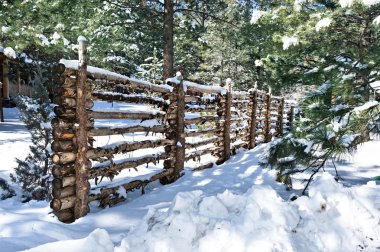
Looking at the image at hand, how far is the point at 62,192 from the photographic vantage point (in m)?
4.26

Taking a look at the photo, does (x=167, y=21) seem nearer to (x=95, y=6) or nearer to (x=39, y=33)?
(x=95, y=6)

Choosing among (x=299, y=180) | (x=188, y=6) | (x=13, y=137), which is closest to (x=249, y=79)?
(x=188, y=6)

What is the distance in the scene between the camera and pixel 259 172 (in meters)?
7.53

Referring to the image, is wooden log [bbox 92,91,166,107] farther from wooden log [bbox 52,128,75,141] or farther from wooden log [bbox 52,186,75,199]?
wooden log [bbox 52,186,75,199]

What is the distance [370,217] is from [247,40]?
1019cm

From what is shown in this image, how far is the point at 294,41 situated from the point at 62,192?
5681 mm

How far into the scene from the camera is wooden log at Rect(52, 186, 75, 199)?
4227 mm

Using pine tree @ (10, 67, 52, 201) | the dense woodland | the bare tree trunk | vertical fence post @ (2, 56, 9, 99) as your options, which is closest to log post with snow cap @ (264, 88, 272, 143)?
the dense woodland

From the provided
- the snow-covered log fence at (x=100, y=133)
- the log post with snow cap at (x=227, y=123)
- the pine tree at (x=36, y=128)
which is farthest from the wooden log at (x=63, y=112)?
the log post with snow cap at (x=227, y=123)

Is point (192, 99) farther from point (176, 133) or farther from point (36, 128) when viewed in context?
point (36, 128)

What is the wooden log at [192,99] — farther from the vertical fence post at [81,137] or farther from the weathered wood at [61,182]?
the weathered wood at [61,182]

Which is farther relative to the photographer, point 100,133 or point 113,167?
point 113,167

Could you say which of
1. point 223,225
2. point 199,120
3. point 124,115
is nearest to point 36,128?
point 124,115

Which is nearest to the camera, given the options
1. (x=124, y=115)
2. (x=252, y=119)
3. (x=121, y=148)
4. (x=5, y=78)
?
(x=121, y=148)
